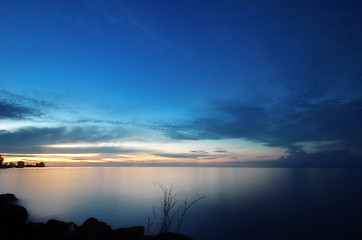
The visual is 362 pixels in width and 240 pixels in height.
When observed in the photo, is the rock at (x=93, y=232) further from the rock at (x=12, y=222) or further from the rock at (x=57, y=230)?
the rock at (x=12, y=222)

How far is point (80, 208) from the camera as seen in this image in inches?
1378

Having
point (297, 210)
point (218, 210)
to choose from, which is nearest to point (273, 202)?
point (297, 210)

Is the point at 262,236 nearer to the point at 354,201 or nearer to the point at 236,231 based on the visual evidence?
the point at 236,231

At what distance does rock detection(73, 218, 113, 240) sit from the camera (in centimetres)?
1574

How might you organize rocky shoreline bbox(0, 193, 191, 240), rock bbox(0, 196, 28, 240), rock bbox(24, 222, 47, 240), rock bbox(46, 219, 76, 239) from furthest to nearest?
rock bbox(24, 222, 47, 240) < rock bbox(46, 219, 76, 239) < rock bbox(0, 196, 28, 240) < rocky shoreline bbox(0, 193, 191, 240)

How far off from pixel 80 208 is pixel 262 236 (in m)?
30.2

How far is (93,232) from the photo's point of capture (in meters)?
16.4

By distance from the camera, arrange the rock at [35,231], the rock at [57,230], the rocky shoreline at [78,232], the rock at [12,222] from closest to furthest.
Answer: the rocky shoreline at [78,232] → the rock at [12,222] → the rock at [57,230] → the rock at [35,231]

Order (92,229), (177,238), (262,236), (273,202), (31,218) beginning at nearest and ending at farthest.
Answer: (177,238) < (92,229) < (262,236) < (31,218) < (273,202)

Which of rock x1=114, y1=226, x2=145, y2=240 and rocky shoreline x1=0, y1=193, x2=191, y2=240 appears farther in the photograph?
rock x1=114, y1=226, x2=145, y2=240

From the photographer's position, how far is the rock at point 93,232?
51.6 feet

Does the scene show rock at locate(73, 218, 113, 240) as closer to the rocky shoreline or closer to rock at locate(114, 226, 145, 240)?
the rocky shoreline

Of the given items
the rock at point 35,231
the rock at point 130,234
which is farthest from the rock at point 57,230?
the rock at point 130,234

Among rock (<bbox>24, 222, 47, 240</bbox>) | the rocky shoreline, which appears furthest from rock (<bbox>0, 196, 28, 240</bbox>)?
rock (<bbox>24, 222, 47, 240</bbox>)
